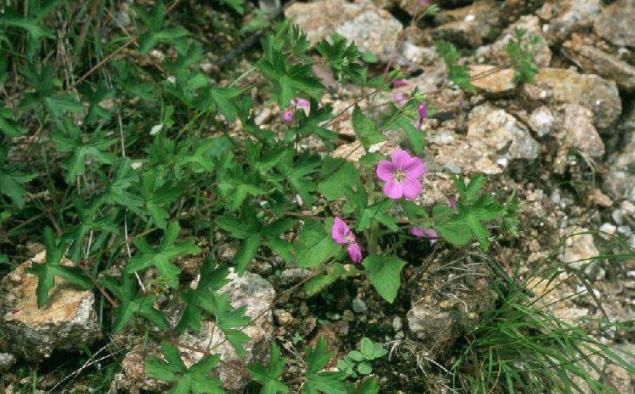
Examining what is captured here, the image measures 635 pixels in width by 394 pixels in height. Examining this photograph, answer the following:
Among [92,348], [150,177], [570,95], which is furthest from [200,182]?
[570,95]

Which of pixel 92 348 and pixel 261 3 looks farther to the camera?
pixel 261 3

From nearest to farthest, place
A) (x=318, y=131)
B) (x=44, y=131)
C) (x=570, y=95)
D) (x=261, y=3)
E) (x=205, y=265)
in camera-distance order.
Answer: (x=205, y=265)
(x=318, y=131)
(x=44, y=131)
(x=570, y=95)
(x=261, y=3)

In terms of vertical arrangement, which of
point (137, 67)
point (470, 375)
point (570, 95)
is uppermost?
point (137, 67)

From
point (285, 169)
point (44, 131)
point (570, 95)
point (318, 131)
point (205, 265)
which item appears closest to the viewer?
point (205, 265)

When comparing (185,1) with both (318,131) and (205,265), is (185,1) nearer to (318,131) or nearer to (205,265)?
(318,131)

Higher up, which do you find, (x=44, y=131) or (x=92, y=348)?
(x=44, y=131)

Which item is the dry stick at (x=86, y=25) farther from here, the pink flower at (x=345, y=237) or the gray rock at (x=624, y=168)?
the gray rock at (x=624, y=168)

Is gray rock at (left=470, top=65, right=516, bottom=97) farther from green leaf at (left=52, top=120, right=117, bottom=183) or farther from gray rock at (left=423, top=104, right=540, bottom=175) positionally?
green leaf at (left=52, top=120, right=117, bottom=183)
